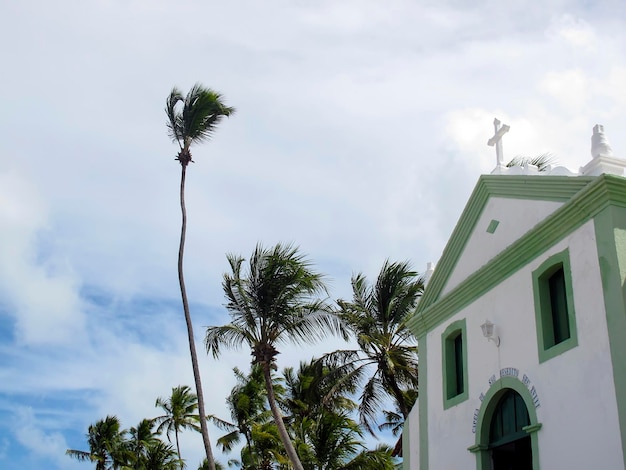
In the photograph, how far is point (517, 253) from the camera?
45.7ft

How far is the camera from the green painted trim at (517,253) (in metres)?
12.0

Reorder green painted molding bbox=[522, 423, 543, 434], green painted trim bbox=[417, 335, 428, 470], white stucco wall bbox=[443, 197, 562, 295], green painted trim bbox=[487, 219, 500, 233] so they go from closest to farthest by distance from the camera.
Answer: green painted molding bbox=[522, 423, 543, 434] < white stucco wall bbox=[443, 197, 562, 295] < green painted trim bbox=[487, 219, 500, 233] < green painted trim bbox=[417, 335, 428, 470]

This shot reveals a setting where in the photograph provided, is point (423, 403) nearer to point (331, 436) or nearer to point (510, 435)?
point (510, 435)

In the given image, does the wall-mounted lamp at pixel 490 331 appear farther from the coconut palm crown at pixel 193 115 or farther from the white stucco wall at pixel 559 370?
the coconut palm crown at pixel 193 115

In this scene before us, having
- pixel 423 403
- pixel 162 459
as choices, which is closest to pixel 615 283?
pixel 423 403

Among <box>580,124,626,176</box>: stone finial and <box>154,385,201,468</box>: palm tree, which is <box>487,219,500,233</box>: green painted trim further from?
<box>154,385,201,468</box>: palm tree

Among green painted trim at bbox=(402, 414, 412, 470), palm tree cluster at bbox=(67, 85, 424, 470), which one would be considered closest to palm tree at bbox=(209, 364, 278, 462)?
palm tree cluster at bbox=(67, 85, 424, 470)

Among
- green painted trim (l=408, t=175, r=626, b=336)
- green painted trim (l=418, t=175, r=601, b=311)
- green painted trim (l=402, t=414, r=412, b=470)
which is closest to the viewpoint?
green painted trim (l=408, t=175, r=626, b=336)

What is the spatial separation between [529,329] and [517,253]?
138 centimetres

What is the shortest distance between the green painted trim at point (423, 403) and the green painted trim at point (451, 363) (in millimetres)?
838

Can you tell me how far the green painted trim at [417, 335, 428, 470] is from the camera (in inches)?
648

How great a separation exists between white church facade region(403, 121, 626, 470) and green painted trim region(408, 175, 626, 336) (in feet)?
0.08

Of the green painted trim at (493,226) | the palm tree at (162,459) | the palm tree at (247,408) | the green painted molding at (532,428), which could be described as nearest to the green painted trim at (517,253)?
the green painted trim at (493,226)

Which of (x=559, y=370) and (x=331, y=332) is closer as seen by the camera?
(x=559, y=370)
